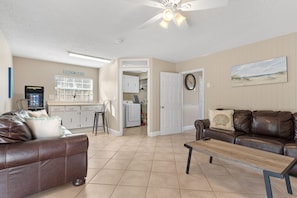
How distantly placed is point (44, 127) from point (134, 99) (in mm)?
4902

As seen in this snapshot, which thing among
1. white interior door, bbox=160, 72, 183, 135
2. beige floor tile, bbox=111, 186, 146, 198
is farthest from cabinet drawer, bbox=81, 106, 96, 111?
beige floor tile, bbox=111, 186, 146, 198

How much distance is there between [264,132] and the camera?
2666mm

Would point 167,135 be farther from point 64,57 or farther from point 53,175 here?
point 64,57

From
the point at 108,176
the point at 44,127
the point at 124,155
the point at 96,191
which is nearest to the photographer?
the point at 96,191

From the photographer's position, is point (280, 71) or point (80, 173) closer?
point (80, 173)

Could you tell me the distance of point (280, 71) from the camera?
2840 millimetres

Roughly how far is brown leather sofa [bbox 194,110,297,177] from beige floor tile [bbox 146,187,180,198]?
150 centimetres

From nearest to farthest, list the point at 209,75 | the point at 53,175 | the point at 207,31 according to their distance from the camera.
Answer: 1. the point at 53,175
2. the point at 207,31
3. the point at 209,75

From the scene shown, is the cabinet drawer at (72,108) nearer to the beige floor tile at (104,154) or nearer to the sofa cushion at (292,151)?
the beige floor tile at (104,154)

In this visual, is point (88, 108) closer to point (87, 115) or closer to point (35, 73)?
point (87, 115)

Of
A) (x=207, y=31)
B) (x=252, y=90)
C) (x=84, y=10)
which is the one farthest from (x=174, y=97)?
(x=84, y=10)

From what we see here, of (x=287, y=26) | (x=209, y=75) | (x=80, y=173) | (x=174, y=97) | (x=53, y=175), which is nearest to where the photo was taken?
(x=53, y=175)

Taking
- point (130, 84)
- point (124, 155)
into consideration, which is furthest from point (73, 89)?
point (124, 155)

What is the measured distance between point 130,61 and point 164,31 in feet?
6.53
